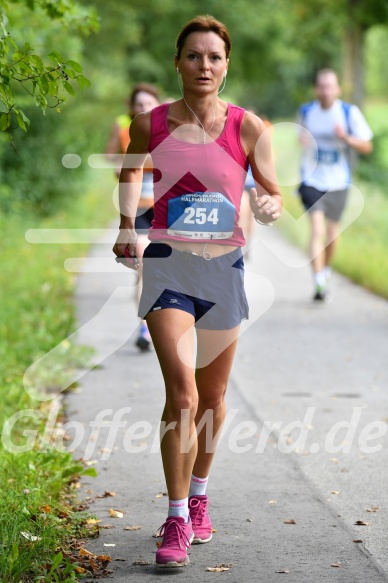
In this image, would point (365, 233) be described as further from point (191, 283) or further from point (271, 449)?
point (191, 283)

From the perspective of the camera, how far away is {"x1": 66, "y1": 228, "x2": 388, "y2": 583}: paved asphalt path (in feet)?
15.5

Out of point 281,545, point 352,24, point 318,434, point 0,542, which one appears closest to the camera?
point 0,542

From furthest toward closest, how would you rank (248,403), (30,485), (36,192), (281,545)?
(36,192), (248,403), (30,485), (281,545)

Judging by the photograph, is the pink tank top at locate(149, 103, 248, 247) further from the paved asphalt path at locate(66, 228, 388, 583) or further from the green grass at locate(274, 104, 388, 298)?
the green grass at locate(274, 104, 388, 298)

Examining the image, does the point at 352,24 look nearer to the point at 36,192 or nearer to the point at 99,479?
the point at 36,192

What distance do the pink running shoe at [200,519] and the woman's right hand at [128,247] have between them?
1078 mm

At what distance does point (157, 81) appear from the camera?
153ft

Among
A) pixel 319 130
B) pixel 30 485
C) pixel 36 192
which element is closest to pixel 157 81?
pixel 36 192

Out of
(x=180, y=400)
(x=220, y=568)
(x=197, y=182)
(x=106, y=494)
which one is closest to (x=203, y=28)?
(x=197, y=182)

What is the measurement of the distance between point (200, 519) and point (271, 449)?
171 cm

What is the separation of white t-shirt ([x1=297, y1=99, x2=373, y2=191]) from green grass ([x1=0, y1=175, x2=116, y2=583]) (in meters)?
2.90

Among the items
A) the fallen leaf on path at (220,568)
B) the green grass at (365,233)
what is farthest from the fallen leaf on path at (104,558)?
the green grass at (365,233)

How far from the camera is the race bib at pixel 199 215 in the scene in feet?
15.3

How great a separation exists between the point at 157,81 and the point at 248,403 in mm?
40122
